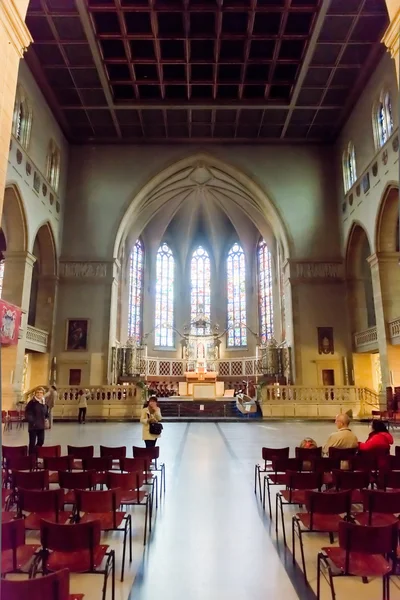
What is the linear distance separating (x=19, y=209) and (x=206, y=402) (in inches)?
502

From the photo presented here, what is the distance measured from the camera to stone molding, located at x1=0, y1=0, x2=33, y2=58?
6.45m

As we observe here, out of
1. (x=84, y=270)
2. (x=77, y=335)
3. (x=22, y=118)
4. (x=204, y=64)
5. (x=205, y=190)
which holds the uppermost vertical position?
(x=205, y=190)

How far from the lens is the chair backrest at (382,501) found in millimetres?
3654

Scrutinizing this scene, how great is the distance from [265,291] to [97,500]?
2955cm

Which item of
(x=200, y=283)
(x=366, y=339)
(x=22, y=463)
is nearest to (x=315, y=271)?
(x=366, y=339)

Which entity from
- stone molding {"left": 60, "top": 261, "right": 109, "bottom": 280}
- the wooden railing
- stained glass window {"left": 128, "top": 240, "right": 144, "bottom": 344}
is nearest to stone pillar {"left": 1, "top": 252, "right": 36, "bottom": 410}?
stone molding {"left": 60, "top": 261, "right": 109, "bottom": 280}

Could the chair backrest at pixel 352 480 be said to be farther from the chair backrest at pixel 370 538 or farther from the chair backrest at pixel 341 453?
the chair backrest at pixel 370 538

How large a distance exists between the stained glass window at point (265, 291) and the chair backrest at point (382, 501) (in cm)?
2788

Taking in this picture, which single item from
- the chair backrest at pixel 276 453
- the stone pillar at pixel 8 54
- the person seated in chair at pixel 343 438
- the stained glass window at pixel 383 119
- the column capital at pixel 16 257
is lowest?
the chair backrest at pixel 276 453

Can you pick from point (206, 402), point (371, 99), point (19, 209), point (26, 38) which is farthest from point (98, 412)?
point (371, 99)

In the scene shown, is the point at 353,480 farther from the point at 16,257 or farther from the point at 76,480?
A: the point at 16,257

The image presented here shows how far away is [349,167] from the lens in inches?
906

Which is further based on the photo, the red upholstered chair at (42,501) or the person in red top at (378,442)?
the person in red top at (378,442)

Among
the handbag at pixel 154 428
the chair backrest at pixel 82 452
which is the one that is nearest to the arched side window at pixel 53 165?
the handbag at pixel 154 428
